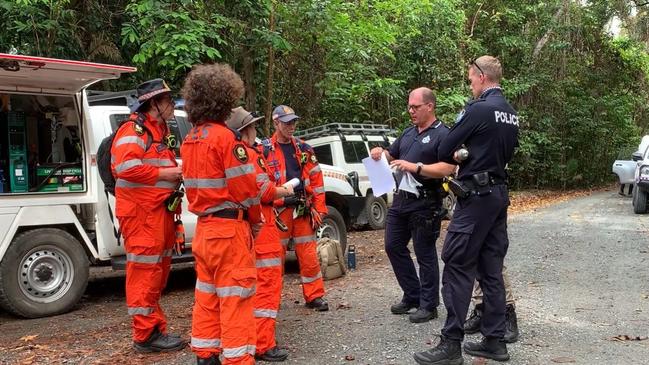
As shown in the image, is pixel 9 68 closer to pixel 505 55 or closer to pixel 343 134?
pixel 343 134

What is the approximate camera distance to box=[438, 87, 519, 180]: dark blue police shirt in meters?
3.94

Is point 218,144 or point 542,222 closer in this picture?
point 218,144

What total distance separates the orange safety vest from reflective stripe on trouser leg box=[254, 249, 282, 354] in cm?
88

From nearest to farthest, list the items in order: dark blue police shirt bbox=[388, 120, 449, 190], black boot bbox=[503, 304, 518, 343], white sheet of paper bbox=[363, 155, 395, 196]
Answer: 1. black boot bbox=[503, 304, 518, 343]
2. dark blue police shirt bbox=[388, 120, 449, 190]
3. white sheet of paper bbox=[363, 155, 395, 196]

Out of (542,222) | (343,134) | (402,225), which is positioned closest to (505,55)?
(542,222)

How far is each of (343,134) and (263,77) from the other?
78.9 inches

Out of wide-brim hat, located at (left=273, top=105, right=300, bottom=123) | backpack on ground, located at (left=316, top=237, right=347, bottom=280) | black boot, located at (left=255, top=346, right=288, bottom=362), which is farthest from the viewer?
backpack on ground, located at (left=316, top=237, right=347, bottom=280)

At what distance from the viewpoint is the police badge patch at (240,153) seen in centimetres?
356

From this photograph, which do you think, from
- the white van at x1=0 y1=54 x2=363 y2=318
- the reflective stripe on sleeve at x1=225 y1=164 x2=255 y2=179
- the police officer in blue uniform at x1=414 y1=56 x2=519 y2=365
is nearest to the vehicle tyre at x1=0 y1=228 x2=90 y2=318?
the white van at x1=0 y1=54 x2=363 y2=318

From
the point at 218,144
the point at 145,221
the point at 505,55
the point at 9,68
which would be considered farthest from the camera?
the point at 505,55

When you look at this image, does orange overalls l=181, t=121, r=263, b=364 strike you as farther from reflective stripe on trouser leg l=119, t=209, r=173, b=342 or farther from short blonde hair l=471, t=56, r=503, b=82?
short blonde hair l=471, t=56, r=503, b=82

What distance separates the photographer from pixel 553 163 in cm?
2377

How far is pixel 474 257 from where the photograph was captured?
4012mm

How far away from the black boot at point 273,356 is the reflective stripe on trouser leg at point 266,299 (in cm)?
3
